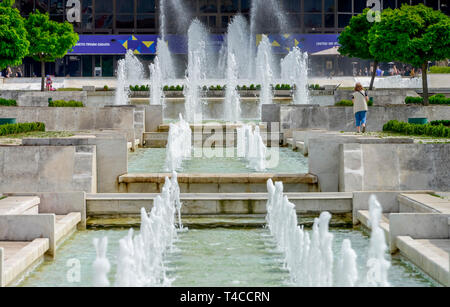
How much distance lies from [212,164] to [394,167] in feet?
17.2

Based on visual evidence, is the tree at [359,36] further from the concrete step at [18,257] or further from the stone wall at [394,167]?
the concrete step at [18,257]

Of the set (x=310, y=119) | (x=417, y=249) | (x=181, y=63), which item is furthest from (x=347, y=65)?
(x=417, y=249)

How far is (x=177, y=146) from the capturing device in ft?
61.2

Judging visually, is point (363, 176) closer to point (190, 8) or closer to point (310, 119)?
point (310, 119)

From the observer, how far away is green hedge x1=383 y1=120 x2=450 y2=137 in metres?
17.4

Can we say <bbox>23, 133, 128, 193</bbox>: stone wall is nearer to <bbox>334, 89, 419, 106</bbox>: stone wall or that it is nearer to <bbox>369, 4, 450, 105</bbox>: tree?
<bbox>369, 4, 450, 105</bbox>: tree

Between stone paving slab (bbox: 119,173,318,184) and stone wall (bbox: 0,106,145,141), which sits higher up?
stone wall (bbox: 0,106,145,141)

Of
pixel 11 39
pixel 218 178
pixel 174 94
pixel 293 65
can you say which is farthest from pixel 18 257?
pixel 293 65

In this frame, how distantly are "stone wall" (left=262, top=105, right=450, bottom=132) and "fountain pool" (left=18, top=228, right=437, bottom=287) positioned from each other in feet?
38.8

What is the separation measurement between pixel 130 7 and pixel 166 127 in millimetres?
36203

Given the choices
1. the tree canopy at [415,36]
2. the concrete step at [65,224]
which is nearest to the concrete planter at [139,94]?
the tree canopy at [415,36]

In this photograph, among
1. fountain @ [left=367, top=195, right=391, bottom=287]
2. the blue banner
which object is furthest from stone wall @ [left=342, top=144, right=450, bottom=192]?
the blue banner

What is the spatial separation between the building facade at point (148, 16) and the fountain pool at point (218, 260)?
154ft
